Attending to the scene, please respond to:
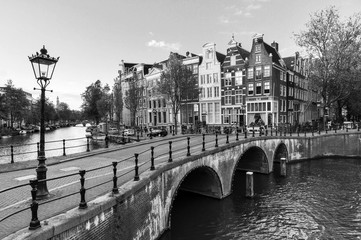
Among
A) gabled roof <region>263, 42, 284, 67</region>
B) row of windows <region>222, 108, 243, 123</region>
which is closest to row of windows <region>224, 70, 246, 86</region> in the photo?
→ row of windows <region>222, 108, 243, 123</region>

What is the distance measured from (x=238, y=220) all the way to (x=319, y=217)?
14.4 ft

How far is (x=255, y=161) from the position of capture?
2259 centimetres

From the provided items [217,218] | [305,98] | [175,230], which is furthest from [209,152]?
[305,98]

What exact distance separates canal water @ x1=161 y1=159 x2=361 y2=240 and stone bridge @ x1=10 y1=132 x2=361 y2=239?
116 cm

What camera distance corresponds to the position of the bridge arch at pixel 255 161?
71.8 ft

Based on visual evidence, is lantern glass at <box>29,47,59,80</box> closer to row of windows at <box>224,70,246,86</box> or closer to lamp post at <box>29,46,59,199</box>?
lamp post at <box>29,46,59,199</box>

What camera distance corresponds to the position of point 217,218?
1295 centimetres

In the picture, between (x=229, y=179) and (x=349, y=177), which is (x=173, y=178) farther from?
(x=349, y=177)

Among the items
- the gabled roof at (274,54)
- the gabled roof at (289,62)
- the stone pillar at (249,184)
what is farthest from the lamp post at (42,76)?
the gabled roof at (289,62)

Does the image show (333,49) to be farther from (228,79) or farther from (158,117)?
(158,117)

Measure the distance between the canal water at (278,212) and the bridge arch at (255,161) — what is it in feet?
7.43

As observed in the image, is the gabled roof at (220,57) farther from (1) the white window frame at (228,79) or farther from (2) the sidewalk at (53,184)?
(2) the sidewalk at (53,184)

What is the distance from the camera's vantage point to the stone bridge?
205 inches

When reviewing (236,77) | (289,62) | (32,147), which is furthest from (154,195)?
(289,62)
